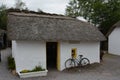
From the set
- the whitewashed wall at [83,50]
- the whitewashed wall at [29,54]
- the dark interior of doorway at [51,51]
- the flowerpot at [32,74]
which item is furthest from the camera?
the dark interior of doorway at [51,51]

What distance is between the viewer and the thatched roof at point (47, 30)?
41.5 ft

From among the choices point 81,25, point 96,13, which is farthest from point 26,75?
point 96,13

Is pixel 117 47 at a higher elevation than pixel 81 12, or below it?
below

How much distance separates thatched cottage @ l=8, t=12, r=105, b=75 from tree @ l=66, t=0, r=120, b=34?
13.8m

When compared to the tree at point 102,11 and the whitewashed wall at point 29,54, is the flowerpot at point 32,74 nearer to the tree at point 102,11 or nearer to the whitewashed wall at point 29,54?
the whitewashed wall at point 29,54

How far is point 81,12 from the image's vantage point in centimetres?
3325

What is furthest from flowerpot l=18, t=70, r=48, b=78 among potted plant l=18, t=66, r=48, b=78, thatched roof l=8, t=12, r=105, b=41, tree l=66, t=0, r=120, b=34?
tree l=66, t=0, r=120, b=34

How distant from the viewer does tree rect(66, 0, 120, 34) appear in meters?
29.3

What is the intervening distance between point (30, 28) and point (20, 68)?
312 cm

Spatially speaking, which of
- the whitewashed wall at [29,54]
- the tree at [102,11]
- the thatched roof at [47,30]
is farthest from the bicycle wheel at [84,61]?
the tree at [102,11]

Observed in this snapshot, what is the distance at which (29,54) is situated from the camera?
12.8m

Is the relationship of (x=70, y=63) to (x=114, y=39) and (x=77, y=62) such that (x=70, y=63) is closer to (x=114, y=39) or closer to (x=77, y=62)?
(x=77, y=62)

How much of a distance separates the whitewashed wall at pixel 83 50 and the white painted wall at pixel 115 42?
28.5 ft

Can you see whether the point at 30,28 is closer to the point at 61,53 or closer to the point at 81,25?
the point at 61,53
